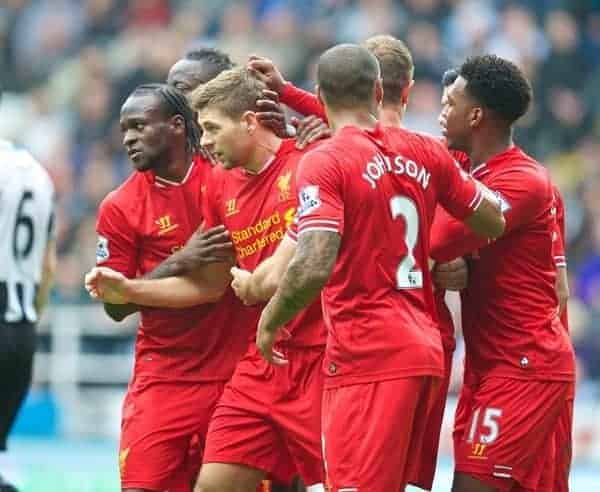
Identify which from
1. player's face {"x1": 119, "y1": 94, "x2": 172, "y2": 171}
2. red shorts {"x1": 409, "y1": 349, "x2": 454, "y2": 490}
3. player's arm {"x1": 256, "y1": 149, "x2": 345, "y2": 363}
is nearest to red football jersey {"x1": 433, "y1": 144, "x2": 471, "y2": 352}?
red shorts {"x1": 409, "y1": 349, "x2": 454, "y2": 490}

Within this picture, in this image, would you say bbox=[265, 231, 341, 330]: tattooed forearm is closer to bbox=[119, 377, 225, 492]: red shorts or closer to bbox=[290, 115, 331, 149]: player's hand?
bbox=[290, 115, 331, 149]: player's hand

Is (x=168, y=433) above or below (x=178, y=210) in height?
below

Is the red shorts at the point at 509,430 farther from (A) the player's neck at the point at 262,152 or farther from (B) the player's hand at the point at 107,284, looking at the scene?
(B) the player's hand at the point at 107,284

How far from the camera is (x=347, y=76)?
6840 millimetres

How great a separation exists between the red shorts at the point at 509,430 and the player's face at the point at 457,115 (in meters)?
1.10

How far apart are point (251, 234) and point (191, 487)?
1401 millimetres

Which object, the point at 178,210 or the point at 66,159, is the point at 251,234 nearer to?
the point at 178,210

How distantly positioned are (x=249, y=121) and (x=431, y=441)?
5.61 feet

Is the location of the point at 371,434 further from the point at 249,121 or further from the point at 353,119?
the point at 249,121

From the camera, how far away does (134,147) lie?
322 inches

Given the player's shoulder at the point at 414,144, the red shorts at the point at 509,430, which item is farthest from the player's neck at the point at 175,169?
the red shorts at the point at 509,430

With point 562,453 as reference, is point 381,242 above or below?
above

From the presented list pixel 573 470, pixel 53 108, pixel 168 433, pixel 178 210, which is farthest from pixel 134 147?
pixel 53 108

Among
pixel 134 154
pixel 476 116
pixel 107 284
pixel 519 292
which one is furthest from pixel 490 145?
pixel 107 284
